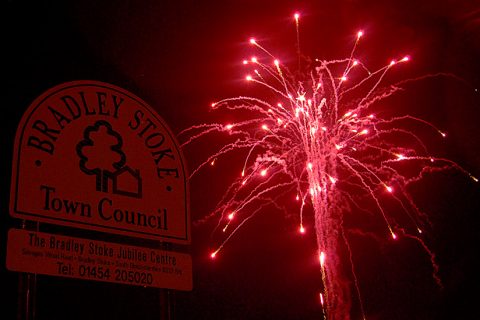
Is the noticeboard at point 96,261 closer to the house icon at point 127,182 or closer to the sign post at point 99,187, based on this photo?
the sign post at point 99,187

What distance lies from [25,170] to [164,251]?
0.91m

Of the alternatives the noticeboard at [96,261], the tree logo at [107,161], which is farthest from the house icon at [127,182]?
the noticeboard at [96,261]

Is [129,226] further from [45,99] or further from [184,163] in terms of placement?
[45,99]

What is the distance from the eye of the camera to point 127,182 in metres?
3.43

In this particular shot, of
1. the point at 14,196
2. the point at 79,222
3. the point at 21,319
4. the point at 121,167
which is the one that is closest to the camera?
the point at 21,319

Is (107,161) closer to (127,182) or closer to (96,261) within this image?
(127,182)

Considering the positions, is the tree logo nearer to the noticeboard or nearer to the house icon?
the house icon

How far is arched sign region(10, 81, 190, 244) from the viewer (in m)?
3.09

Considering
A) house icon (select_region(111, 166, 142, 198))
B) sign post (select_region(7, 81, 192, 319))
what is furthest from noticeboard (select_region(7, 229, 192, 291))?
house icon (select_region(111, 166, 142, 198))

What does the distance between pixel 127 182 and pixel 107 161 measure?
0.17m

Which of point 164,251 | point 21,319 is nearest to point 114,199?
point 164,251

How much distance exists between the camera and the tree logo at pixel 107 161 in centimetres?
328

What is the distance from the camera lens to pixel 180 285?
11.3 ft

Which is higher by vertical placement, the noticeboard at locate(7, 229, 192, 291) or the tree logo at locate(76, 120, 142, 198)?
the tree logo at locate(76, 120, 142, 198)
